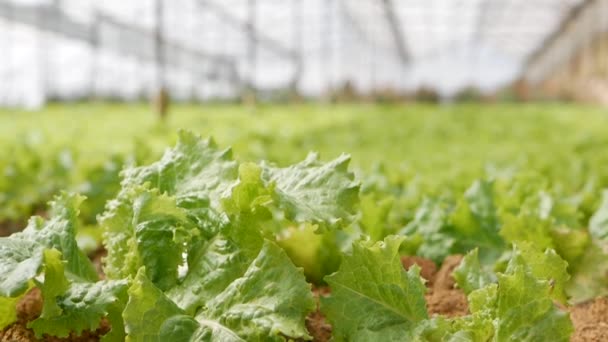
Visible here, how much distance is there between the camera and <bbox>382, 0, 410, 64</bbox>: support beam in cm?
3858

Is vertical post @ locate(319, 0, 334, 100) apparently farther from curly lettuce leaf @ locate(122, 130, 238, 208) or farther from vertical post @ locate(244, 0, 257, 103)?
curly lettuce leaf @ locate(122, 130, 238, 208)

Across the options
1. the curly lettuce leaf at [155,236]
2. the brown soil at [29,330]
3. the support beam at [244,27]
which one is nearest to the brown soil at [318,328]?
the curly lettuce leaf at [155,236]

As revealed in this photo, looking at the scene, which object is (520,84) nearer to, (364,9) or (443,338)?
(364,9)

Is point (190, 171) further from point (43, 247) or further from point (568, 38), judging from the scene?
point (568, 38)

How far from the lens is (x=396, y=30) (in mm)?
47188

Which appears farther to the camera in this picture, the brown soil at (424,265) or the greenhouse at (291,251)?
the brown soil at (424,265)

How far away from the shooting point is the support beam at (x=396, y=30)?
38578mm

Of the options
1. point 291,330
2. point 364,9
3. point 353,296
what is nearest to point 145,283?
point 291,330

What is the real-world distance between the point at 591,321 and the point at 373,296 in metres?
0.52

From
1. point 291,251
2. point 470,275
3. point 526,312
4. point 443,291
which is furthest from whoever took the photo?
point 291,251

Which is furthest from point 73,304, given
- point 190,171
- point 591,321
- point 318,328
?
point 591,321

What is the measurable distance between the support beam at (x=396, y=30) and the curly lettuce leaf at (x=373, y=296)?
34.1 meters

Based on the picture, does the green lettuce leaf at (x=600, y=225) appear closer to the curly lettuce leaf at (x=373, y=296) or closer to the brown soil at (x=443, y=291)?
the brown soil at (x=443, y=291)

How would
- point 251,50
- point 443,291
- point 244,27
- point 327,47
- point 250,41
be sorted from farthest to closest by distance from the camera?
point 244,27 < point 327,47 < point 251,50 < point 250,41 < point 443,291
